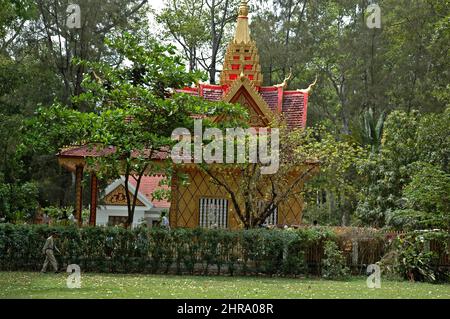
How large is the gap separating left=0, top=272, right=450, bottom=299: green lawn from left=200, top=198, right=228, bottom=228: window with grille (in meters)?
7.03

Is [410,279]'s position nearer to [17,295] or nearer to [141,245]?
[141,245]

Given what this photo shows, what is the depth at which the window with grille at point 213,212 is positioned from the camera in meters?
25.3

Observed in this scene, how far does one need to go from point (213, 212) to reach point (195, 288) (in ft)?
35.0

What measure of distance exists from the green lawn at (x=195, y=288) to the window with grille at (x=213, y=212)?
7026mm

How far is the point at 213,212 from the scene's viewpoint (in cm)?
2530

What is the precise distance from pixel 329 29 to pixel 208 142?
22271 millimetres

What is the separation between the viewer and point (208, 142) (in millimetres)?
19719

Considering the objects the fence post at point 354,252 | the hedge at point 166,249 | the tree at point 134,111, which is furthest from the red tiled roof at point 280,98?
the hedge at point 166,249

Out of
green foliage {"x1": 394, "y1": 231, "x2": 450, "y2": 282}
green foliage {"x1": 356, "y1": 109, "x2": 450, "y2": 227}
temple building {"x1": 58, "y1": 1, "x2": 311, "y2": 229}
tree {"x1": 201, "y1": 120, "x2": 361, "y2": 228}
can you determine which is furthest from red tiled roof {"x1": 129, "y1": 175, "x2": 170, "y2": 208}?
green foliage {"x1": 394, "y1": 231, "x2": 450, "y2": 282}

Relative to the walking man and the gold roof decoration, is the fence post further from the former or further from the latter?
the gold roof decoration

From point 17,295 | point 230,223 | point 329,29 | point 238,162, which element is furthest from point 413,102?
point 17,295

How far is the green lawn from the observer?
43.1ft

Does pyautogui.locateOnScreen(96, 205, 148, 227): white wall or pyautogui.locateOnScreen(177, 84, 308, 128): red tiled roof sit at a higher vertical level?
pyautogui.locateOnScreen(177, 84, 308, 128): red tiled roof

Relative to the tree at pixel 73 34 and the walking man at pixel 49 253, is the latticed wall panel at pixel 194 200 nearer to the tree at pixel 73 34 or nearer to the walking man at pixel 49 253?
the walking man at pixel 49 253
